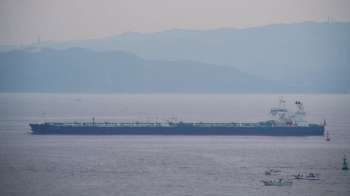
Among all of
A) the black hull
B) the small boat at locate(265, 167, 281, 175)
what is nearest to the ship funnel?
the black hull

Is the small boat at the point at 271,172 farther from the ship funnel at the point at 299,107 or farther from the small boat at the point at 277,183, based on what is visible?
the ship funnel at the point at 299,107

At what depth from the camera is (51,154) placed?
67688 mm

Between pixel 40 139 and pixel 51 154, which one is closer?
pixel 51 154

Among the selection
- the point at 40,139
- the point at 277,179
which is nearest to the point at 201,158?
the point at 277,179

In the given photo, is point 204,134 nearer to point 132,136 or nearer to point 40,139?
point 132,136

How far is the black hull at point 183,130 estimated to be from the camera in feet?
288

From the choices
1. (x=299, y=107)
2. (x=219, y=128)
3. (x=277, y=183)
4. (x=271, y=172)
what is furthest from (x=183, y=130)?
(x=277, y=183)

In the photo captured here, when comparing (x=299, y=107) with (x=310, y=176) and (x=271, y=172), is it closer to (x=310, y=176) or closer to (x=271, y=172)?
(x=271, y=172)

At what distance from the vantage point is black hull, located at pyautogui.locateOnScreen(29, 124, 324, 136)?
87688 mm

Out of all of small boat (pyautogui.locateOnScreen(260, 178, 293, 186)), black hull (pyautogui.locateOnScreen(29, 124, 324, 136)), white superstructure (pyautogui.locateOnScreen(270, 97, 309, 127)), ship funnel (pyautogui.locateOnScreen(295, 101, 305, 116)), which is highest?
ship funnel (pyautogui.locateOnScreen(295, 101, 305, 116))

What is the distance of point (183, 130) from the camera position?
293ft

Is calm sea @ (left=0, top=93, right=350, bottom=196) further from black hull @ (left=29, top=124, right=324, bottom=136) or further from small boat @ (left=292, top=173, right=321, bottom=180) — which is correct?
black hull @ (left=29, top=124, right=324, bottom=136)

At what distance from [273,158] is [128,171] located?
16.8m

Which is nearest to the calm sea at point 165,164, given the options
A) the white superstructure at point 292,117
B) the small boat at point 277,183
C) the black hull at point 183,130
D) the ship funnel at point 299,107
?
the small boat at point 277,183
